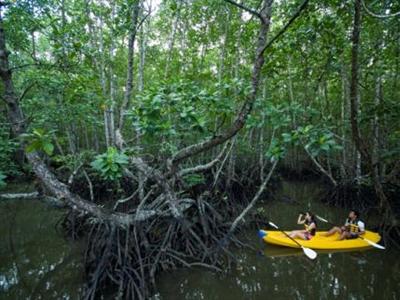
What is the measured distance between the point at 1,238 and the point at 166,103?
17.2ft

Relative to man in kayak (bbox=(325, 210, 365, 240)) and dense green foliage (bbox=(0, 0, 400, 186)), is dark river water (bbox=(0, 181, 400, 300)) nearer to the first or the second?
man in kayak (bbox=(325, 210, 365, 240))

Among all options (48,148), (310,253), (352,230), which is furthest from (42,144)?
(352,230)

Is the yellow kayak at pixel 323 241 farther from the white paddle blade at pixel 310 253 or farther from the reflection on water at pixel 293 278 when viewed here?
the white paddle blade at pixel 310 253

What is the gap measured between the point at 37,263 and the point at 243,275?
3.39 m

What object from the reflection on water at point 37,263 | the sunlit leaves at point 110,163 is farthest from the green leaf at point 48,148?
the reflection on water at point 37,263

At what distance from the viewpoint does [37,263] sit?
4.95m

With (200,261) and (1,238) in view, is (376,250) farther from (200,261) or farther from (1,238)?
(1,238)

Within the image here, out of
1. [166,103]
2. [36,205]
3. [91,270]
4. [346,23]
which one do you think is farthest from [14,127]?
[36,205]

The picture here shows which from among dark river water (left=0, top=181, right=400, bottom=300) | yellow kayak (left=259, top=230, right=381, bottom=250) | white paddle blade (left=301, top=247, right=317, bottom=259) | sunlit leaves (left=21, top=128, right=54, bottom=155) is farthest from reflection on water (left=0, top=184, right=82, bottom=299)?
white paddle blade (left=301, top=247, right=317, bottom=259)

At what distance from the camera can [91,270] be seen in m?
4.26

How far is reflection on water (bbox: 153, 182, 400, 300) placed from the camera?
13.1 ft

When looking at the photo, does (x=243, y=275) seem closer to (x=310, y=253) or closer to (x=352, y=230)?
(x=310, y=253)

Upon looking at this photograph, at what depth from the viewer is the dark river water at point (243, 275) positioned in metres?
4.02

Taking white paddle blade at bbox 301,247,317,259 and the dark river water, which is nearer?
the dark river water
